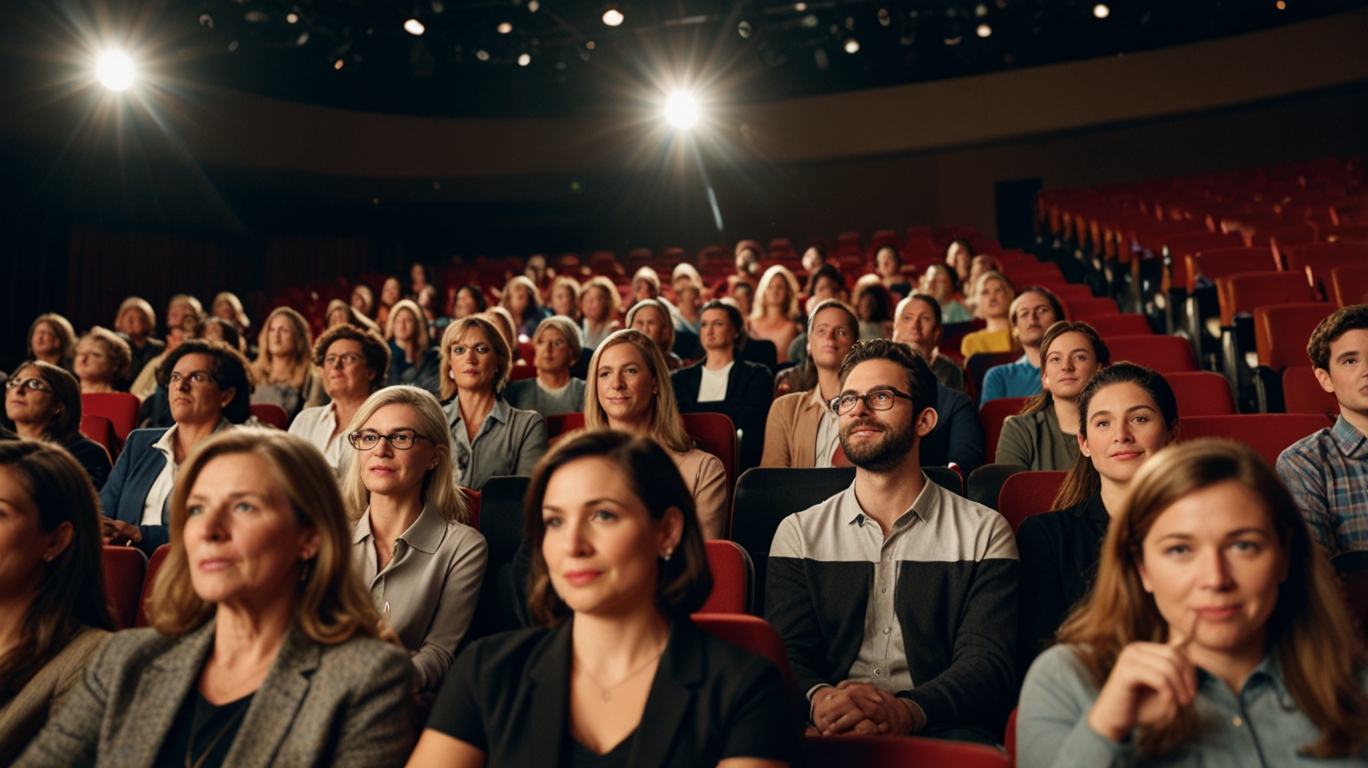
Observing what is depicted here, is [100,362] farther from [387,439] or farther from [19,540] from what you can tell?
[19,540]

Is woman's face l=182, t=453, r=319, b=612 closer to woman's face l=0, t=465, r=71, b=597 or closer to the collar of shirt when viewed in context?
woman's face l=0, t=465, r=71, b=597

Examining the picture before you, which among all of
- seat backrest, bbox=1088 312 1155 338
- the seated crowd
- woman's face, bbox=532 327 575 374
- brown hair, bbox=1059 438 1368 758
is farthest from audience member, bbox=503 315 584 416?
brown hair, bbox=1059 438 1368 758

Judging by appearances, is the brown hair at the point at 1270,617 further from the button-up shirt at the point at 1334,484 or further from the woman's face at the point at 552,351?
the woman's face at the point at 552,351

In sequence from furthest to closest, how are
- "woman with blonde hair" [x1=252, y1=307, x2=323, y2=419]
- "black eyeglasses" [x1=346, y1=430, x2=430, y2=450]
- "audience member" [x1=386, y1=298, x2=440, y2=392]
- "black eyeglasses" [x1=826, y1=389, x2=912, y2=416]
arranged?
"audience member" [x1=386, y1=298, x2=440, y2=392]
"woman with blonde hair" [x1=252, y1=307, x2=323, y2=419]
"black eyeglasses" [x1=346, y1=430, x2=430, y2=450]
"black eyeglasses" [x1=826, y1=389, x2=912, y2=416]


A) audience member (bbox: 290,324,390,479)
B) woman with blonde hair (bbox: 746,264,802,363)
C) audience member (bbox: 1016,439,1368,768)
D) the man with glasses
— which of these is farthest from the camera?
woman with blonde hair (bbox: 746,264,802,363)

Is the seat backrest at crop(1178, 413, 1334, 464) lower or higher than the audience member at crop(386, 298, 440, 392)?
lower

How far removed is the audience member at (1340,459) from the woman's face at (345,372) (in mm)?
2215

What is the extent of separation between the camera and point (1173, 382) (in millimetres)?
2693

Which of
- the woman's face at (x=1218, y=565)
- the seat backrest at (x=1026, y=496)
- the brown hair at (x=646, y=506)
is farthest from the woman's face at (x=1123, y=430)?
the brown hair at (x=646, y=506)

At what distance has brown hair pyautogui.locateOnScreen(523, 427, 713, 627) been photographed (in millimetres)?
1154

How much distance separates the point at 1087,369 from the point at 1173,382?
0.49 meters

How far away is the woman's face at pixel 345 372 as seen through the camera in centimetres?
285

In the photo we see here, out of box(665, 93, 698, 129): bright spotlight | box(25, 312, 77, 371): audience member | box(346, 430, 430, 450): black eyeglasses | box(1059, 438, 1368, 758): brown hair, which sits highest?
box(665, 93, 698, 129): bright spotlight

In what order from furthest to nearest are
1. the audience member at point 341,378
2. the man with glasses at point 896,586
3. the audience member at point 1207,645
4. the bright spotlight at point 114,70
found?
the bright spotlight at point 114,70, the audience member at point 341,378, the man with glasses at point 896,586, the audience member at point 1207,645
